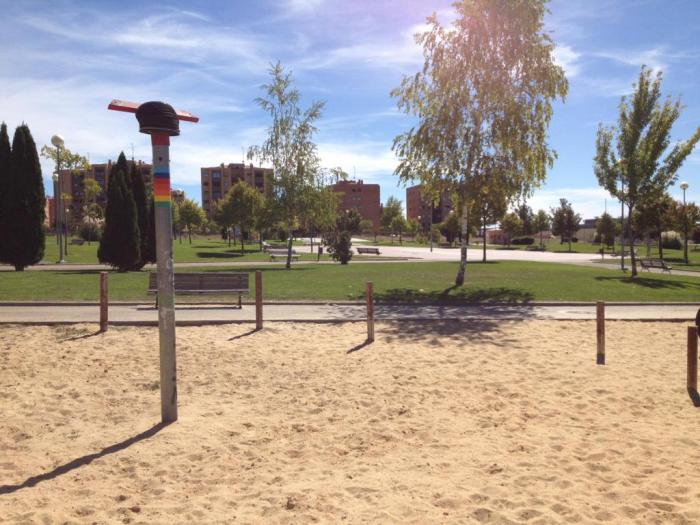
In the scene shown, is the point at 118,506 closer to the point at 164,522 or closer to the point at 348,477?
the point at 164,522

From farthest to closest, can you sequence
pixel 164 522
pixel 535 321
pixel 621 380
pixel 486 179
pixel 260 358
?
pixel 486 179, pixel 535 321, pixel 260 358, pixel 621 380, pixel 164 522

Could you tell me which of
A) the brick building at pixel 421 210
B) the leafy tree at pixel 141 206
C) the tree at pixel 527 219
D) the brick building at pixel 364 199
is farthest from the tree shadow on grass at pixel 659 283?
the brick building at pixel 364 199

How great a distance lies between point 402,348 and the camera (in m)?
8.41

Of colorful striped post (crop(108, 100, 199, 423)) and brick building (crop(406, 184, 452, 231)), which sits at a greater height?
brick building (crop(406, 184, 452, 231))

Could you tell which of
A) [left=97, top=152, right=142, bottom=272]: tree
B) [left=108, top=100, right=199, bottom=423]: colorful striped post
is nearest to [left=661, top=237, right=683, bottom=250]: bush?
[left=97, top=152, right=142, bottom=272]: tree

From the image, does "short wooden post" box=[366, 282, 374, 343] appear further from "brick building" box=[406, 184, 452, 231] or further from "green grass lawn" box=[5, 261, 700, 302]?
"brick building" box=[406, 184, 452, 231]

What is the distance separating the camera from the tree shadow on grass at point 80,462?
12.8 feet

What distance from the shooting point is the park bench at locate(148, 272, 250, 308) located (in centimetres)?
1208

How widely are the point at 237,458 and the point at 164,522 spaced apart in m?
1.11

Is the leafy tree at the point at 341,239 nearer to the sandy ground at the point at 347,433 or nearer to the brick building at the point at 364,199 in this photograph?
the sandy ground at the point at 347,433

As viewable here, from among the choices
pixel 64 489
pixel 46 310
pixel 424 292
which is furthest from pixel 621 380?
pixel 46 310

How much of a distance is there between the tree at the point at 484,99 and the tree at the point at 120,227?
40.2ft

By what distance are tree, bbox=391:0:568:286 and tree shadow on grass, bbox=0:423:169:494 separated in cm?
1428

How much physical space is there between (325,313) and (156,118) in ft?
23.5
